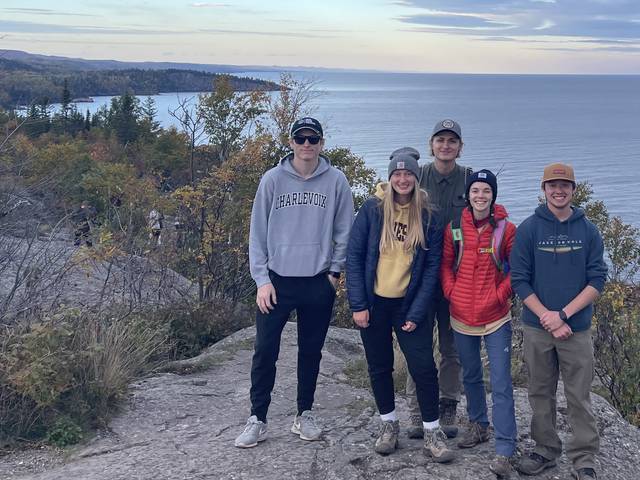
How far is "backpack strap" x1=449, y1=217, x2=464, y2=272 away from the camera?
4.25 meters

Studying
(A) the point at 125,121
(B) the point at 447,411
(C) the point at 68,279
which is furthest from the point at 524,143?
(B) the point at 447,411

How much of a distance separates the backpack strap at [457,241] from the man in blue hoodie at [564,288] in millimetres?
295

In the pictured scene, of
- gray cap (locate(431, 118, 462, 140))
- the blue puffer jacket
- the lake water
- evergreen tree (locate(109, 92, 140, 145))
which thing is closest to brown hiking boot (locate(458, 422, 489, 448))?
the blue puffer jacket

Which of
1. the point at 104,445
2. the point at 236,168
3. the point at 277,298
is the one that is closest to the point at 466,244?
the point at 277,298

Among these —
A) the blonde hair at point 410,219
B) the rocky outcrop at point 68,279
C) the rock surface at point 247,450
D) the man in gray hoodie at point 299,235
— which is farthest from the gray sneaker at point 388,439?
the rocky outcrop at point 68,279

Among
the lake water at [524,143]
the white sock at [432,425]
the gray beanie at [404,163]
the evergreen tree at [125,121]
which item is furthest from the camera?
the evergreen tree at [125,121]

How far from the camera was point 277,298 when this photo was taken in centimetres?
452

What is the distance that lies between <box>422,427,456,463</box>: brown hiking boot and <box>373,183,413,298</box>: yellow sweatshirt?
89cm

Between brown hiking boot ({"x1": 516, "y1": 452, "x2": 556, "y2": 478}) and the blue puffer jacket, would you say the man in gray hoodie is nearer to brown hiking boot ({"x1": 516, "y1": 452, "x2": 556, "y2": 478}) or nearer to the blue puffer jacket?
the blue puffer jacket

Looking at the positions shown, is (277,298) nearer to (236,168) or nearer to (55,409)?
(55,409)

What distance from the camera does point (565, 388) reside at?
429 cm

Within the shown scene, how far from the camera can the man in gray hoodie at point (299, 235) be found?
444 centimetres

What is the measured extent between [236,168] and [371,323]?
32.3ft

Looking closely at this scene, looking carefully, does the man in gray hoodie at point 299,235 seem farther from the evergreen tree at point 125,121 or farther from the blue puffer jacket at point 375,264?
the evergreen tree at point 125,121
